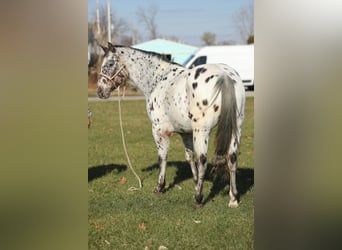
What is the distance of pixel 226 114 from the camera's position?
8.89 feet

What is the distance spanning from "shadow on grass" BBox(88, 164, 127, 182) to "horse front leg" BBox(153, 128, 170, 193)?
60 cm

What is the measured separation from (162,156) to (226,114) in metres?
0.77

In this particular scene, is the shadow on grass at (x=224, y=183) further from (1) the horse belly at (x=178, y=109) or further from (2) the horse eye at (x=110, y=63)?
(2) the horse eye at (x=110, y=63)

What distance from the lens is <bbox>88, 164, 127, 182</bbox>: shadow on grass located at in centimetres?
371

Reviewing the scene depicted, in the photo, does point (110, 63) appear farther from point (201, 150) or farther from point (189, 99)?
point (201, 150)

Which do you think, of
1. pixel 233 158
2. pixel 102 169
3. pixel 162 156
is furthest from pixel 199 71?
pixel 102 169

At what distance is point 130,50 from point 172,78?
0.42m

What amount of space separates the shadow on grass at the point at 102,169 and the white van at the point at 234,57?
4.28 feet

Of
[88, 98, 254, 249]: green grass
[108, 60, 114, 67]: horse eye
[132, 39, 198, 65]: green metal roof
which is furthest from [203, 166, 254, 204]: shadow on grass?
[108, 60, 114, 67]: horse eye

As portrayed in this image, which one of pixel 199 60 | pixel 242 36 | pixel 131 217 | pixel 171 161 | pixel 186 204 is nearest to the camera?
pixel 242 36
